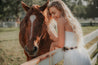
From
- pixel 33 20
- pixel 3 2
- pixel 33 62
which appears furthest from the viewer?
pixel 3 2

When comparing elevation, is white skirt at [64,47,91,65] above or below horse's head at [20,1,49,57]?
below

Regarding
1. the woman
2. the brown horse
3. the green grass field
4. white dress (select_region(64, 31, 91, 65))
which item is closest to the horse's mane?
the brown horse

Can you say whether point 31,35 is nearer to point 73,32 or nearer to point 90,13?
point 73,32

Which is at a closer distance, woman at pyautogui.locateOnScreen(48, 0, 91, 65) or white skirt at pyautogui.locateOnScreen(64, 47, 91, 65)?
woman at pyautogui.locateOnScreen(48, 0, 91, 65)

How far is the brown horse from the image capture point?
91.7 inches

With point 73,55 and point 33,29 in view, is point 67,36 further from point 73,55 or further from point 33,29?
point 33,29

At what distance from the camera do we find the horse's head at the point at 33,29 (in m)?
2.32

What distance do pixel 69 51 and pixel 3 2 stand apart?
1055 inches

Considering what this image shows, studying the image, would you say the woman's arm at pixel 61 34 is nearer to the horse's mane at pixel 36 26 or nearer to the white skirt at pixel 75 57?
the white skirt at pixel 75 57

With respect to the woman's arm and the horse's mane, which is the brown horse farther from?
the woman's arm

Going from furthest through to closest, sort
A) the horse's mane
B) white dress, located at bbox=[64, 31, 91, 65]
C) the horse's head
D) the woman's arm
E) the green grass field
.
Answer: the green grass field, the horse's mane, the horse's head, white dress, located at bbox=[64, 31, 91, 65], the woman's arm

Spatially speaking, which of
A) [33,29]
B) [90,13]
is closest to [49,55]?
[33,29]

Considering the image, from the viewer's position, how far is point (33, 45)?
2.30 metres

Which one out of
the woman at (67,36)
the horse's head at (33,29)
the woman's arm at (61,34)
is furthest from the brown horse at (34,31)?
the woman's arm at (61,34)
